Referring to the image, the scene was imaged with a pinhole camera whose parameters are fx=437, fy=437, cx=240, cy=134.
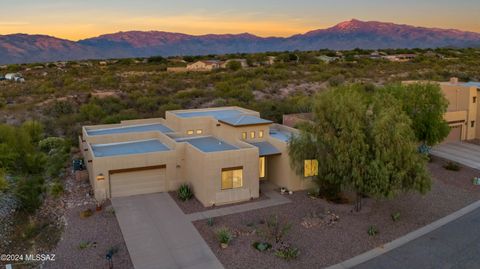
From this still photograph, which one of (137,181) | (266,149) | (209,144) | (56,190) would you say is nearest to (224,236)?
(137,181)

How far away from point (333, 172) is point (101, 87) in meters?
39.3

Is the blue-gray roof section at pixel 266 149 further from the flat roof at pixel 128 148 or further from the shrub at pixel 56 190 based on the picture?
the shrub at pixel 56 190

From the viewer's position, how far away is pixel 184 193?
20.0m

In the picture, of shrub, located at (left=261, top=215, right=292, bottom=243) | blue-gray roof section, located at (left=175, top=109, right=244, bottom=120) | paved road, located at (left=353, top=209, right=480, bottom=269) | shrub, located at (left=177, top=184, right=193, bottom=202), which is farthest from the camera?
blue-gray roof section, located at (left=175, top=109, right=244, bottom=120)

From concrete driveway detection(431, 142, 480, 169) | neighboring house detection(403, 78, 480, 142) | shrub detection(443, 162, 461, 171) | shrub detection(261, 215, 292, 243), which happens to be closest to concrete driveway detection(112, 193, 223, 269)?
shrub detection(261, 215, 292, 243)

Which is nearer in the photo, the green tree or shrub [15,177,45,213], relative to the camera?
shrub [15,177,45,213]

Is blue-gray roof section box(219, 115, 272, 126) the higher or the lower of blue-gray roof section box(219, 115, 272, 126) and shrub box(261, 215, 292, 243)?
the higher

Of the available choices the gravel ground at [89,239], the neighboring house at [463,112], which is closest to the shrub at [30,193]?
the gravel ground at [89,239]

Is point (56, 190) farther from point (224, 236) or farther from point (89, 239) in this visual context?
point (224, 236)

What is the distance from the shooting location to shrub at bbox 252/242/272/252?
14867 mm

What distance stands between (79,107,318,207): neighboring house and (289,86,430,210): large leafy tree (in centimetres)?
248

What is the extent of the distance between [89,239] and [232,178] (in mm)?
6751

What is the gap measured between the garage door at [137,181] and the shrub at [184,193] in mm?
1351

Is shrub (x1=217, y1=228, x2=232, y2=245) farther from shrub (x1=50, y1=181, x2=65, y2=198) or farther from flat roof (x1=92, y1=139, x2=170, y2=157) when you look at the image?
shrub (x1=50, y1=181, x2=65, y2=198)
